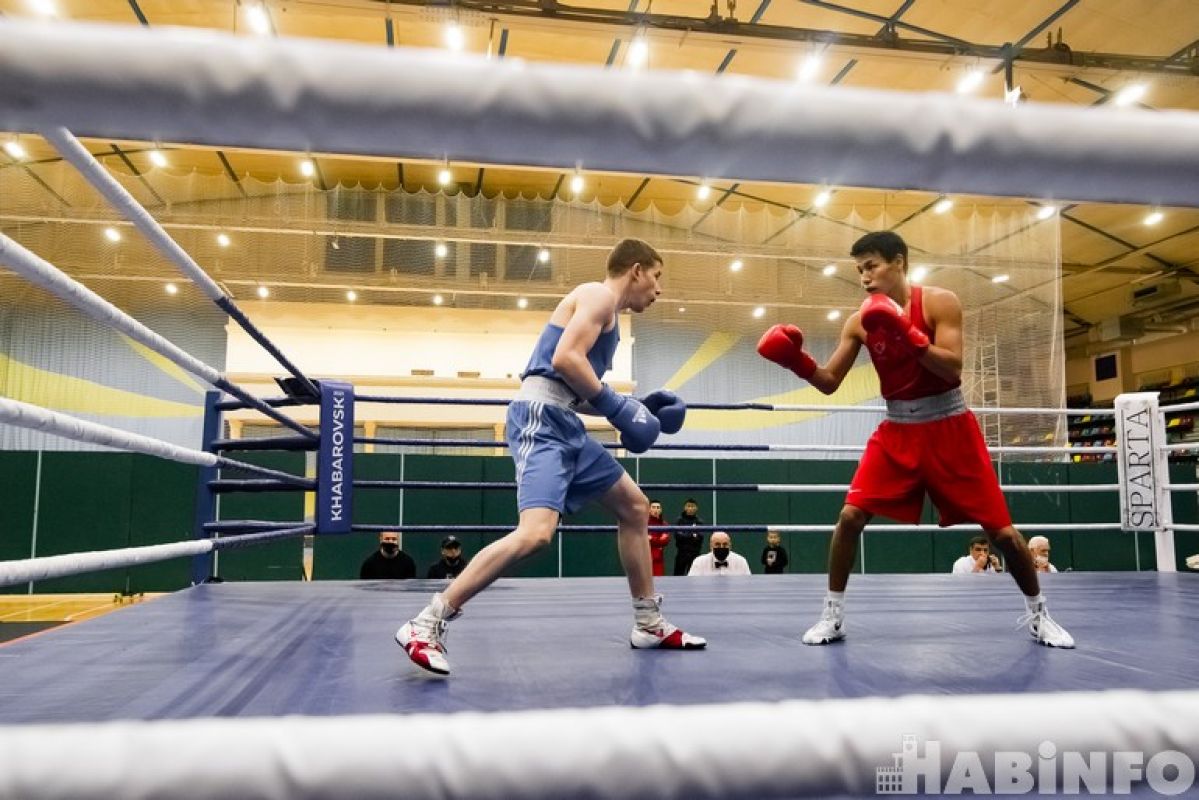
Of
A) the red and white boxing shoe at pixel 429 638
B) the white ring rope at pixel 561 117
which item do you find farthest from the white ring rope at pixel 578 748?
the red and white boxing shoe at pixel 429 638

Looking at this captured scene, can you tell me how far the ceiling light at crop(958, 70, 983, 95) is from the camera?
8172mm

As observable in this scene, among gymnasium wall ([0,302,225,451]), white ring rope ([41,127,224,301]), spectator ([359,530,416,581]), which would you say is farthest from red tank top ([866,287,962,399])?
gymnasium wall ([0,302,225,451])

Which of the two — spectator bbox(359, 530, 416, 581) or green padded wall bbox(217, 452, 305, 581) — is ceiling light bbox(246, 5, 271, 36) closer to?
green padded wall bbox(217, 452, 305, 581)

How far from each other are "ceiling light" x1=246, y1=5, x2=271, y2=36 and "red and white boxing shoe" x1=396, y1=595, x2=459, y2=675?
22.4 ft

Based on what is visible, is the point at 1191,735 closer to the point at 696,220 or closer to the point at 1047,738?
the point at 1047,738

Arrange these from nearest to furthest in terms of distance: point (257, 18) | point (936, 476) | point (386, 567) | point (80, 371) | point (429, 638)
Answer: point (429, 638), point (936, 476), point (386, 567), point (257, 18), point (80, 371)

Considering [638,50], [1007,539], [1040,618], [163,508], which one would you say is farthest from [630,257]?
[163,508]

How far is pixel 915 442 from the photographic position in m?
2.27

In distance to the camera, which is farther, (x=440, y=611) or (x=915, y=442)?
(x=915, y=442)

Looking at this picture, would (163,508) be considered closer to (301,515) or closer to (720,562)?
(301,515)

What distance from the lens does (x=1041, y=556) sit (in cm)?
542

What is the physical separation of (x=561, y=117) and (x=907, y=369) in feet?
6.63

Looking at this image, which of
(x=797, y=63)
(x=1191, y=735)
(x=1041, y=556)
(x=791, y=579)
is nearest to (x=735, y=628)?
(x=791, y=579)

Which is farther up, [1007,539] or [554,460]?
[554,460]
